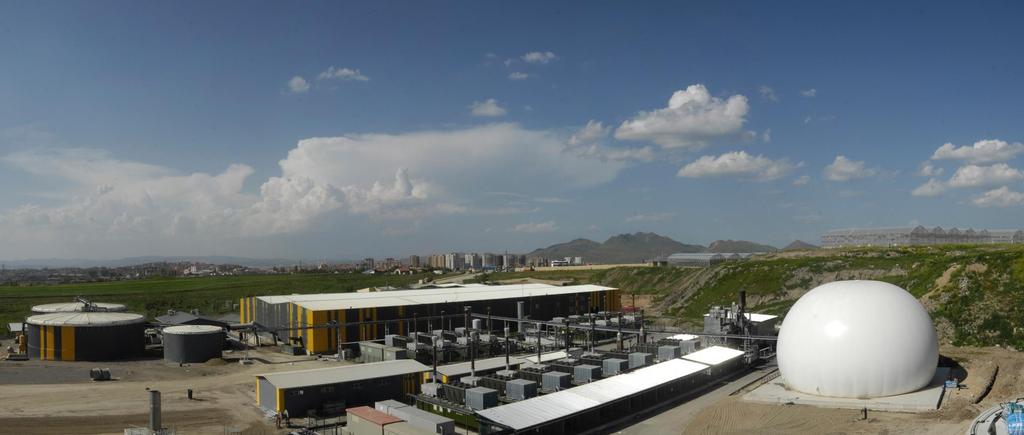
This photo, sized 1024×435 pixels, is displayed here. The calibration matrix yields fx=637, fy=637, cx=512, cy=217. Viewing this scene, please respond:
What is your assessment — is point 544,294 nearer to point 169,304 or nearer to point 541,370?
point 541,370

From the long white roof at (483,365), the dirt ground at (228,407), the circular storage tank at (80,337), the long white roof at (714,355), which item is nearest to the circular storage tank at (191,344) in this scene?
the dirt ground at (228,407)

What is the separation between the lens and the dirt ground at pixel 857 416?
28.5 metres

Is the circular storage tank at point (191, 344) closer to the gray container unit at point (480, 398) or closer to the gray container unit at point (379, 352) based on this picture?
the gray container unit at point (379, 352)

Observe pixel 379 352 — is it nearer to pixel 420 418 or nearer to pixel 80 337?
pixel 420 418

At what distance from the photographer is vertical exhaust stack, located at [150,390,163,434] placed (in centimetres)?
2911

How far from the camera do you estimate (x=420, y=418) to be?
2870 cm

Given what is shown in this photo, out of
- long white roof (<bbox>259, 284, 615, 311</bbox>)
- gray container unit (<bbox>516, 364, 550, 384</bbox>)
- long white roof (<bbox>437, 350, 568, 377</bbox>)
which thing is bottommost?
long white roof (<bbox>437, 350, 568, 377</bbox>)

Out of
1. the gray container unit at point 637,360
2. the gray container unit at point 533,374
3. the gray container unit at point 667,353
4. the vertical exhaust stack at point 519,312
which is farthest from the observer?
the vertical exhaust stack at point 519,312

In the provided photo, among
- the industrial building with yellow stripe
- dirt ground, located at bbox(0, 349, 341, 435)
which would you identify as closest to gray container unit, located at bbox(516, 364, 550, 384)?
dirt ground, located at bbox(0, 349, 341, 435)

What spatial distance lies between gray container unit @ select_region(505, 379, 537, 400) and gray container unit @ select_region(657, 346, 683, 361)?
1340 cm

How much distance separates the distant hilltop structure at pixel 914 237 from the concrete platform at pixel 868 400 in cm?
11784

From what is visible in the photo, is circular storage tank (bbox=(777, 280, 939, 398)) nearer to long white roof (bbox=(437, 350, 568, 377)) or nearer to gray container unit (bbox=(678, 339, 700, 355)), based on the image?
gray container unit (bbox=(678, 339, 700, 355))

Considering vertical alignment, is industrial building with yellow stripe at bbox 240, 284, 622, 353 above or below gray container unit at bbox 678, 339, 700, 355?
above

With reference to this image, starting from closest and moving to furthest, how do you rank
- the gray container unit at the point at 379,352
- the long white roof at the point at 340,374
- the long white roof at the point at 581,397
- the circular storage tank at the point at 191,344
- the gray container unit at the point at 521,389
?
1. the long white roof at the point at 581,397
2. the gray container unit at the point at 521,389
3. the long white roof at the point at 340,374
4. the gray container unit at the point at 379,352
5. the circular storage tank at the point at 191,344
